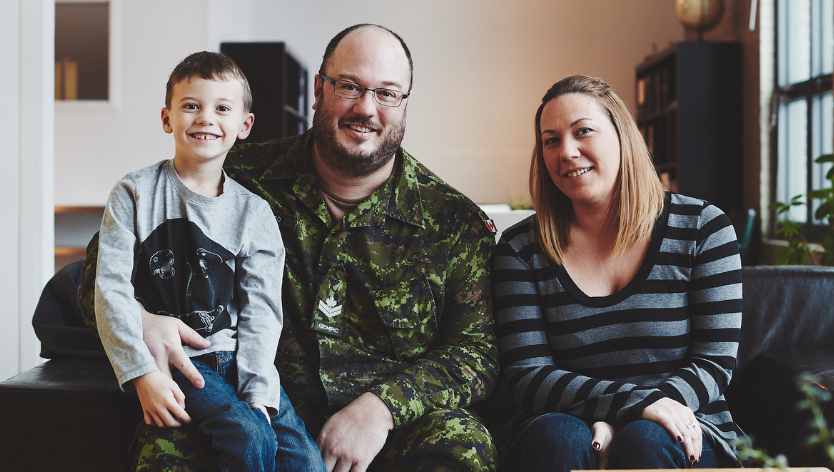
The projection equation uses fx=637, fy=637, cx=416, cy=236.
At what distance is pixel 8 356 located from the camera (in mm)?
2297

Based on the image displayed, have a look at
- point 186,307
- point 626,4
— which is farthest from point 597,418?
point 626,4

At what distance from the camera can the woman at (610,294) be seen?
4.49 ft

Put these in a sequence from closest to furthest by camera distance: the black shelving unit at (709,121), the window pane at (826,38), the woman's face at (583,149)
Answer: the woman's face at (583,149), the window pane at (826,38), the black shelving unit at (709,121)

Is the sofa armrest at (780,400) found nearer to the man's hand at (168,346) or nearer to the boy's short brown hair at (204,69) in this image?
the man's hand at (168,346)

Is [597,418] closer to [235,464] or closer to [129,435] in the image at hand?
[235,464]

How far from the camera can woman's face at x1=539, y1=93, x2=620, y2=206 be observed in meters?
1.48

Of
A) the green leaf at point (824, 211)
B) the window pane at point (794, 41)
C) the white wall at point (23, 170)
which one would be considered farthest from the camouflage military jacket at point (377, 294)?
the window pane at point (794, 41)

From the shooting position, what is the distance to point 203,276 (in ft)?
4.32

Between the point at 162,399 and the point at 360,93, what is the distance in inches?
33.9

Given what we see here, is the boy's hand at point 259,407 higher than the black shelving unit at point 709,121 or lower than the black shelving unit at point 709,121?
lower

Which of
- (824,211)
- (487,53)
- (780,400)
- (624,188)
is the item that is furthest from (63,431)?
(487,53)

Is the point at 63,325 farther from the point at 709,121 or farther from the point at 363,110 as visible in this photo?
the point at 709,121

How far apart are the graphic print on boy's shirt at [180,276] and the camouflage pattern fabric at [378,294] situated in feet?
0.80

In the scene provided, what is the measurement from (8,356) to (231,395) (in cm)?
153
